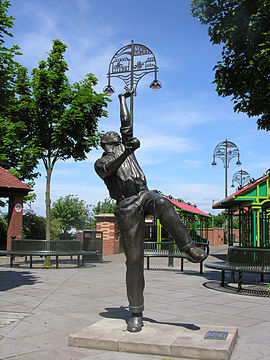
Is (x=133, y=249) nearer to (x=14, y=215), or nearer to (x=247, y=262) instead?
(x=247, y=262)

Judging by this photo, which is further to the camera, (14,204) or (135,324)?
(14,204)

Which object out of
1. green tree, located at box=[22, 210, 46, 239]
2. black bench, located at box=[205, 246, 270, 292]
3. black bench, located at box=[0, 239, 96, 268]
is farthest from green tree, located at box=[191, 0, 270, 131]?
green tree, located at box=[22, 210, 46, 239]

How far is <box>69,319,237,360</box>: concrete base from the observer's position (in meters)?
4.04

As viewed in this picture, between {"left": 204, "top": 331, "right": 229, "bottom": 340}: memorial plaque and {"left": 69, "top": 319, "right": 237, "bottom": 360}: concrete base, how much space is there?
4 centimetres

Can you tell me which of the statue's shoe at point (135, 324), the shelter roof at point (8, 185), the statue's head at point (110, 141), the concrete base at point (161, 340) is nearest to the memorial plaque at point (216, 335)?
the concrete base at point (161, 340)

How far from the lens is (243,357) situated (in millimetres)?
4176

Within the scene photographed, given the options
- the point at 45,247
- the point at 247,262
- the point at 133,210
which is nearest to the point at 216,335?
the point at 133,210

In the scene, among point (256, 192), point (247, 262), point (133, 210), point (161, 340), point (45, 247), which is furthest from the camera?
point (256, 192)

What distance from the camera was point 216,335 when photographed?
4.48 meters

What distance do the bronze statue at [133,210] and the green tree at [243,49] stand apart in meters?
4.81

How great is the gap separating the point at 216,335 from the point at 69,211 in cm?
5766

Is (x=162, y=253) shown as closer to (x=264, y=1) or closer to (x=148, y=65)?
(x=148, y=65)

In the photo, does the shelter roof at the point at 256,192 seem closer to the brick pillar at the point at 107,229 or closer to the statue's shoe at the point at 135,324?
the brick pillar at the point at 107,229

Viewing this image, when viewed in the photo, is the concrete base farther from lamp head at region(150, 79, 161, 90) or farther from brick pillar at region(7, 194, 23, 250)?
brick pillar at region(7, 194, 23, 250)
